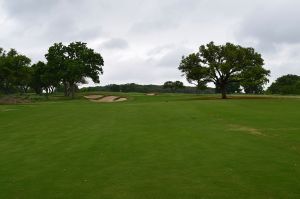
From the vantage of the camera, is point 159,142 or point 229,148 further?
point 159,142

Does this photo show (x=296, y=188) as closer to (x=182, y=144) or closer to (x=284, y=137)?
(x=182, y=144)

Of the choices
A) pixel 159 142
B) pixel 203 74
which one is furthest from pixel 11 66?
pixel 159 142

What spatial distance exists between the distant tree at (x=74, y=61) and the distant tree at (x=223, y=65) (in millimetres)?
27836

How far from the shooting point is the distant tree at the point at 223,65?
6788 centimetres

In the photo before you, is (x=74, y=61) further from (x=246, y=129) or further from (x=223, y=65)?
(x=246, y=129)

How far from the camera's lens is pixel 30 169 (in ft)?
44.8

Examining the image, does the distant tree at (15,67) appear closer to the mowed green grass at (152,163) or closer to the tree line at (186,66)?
the tree line at (186,66)

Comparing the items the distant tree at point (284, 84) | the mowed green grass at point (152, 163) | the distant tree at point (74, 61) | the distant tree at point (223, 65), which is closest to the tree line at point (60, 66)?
the distant tree at point (74, 61)

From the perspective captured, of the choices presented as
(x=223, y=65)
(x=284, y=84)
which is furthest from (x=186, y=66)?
(x=284, y=84)

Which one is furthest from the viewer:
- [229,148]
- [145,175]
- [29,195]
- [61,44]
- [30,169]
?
[61,44]

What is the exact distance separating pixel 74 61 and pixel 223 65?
3664cm

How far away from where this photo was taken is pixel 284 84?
16638 cm

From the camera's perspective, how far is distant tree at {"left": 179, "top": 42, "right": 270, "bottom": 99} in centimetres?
6788

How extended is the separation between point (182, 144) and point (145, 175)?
238 inches
